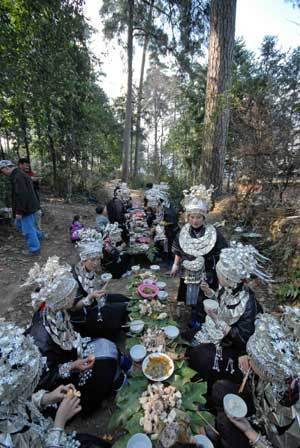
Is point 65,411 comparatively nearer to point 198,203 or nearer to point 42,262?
point 198,203

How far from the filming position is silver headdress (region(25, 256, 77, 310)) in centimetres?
189

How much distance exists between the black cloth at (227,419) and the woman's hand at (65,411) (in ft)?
3.41

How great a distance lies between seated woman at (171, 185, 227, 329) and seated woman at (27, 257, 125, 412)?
1.31 m

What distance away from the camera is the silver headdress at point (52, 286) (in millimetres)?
1895

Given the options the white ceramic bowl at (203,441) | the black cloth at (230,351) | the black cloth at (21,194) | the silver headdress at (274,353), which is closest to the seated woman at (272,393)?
the silver headdress at (274,353)

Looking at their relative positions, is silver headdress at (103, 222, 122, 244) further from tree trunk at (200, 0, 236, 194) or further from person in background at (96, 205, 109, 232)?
tree trunk at (200, 0, 236, 194)

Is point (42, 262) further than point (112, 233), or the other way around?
point (42, 262)

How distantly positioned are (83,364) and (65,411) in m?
0.44

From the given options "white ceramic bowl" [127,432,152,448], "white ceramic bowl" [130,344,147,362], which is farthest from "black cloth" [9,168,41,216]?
"white ceramic bowl" [127,432,152,448]

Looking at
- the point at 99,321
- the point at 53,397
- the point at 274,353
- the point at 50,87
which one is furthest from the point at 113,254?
the point at 50,87

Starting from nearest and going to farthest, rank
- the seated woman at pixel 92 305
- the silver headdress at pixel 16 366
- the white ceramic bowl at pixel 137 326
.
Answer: the silver headdress at pixel 16 366, the white ceramic bowl at pixel 137 326, the seated woman at pixel 92 305

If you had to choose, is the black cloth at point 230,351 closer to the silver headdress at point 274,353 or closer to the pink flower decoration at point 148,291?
the silver headdress at point 274,353

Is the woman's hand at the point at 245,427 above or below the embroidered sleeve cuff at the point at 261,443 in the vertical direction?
above

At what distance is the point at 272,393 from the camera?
1521mm
